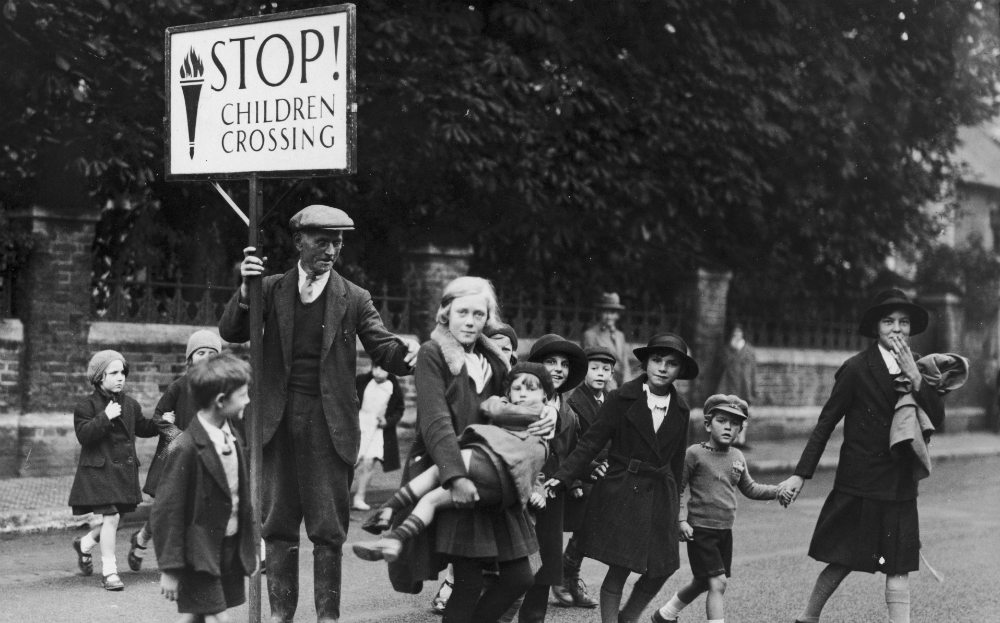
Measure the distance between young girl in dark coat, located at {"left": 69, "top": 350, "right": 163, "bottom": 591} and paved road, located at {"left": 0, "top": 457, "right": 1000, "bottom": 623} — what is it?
1.14 ft

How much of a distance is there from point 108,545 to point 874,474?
4509mm

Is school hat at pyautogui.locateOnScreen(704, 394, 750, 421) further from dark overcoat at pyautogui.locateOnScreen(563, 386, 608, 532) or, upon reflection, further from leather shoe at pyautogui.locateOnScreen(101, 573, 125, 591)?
leather shoe at pyautogui.locateOnScreen(101, 573, 125, 591)

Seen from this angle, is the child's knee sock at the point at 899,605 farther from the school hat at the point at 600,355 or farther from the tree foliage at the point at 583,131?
the tree foliage at the point at 583,131

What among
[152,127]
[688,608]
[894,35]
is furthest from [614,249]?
[688,608]

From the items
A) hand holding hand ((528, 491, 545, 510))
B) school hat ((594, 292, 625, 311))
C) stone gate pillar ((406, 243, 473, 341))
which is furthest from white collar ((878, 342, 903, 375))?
school hat ((594, 292, 625, 311))

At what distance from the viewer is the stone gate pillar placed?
16.1 m

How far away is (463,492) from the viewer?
5340 mm

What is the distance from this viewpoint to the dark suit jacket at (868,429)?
6.93 meters

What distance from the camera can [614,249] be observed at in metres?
17.8

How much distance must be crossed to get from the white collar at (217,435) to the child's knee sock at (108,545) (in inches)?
132

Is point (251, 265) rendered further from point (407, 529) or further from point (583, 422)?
point (583, 422)

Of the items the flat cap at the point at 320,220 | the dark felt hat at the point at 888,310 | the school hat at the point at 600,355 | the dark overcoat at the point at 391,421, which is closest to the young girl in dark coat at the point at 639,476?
the school hat at the point at 600,355

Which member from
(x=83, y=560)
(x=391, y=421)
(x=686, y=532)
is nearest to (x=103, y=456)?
(x=83, y=560)

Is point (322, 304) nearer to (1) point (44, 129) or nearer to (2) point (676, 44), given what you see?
(1) point (44, 129)
